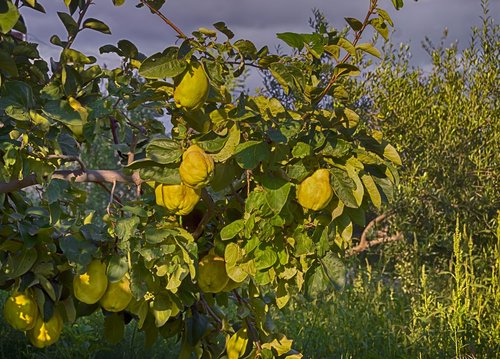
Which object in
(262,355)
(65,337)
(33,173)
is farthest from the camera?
(65,337)

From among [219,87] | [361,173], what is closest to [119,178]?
[219,87]

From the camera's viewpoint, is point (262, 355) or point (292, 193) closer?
point (292, 193)

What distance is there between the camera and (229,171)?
6.88 feet

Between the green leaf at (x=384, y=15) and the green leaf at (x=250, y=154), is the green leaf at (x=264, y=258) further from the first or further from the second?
the green leaf at (x=384, y=15)

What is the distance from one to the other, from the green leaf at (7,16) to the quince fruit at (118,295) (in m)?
0.99

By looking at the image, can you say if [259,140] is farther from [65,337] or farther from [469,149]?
[469,149]

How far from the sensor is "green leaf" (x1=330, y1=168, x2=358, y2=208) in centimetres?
196

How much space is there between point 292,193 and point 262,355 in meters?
0.83

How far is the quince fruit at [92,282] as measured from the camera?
2.41 meters

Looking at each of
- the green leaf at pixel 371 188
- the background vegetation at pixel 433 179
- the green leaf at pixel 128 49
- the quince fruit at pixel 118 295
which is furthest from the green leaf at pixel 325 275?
the background vegetation at pixel 433 179

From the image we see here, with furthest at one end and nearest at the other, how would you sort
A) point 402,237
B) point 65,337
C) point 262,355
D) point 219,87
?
point 402,237 → point 65,337 → point 262,355 → point 219,87

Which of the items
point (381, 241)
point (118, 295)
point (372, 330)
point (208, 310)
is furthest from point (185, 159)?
point (381, 241)

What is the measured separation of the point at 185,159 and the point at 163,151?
3.0 inches

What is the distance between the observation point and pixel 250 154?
193 cm
